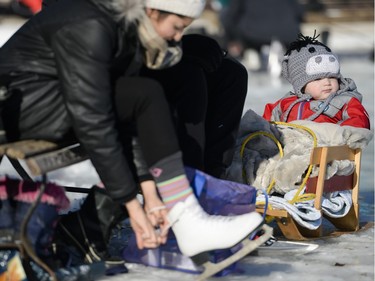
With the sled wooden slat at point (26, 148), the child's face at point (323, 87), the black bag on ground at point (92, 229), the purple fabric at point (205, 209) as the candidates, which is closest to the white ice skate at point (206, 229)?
the purple fabric at point (205, 209)

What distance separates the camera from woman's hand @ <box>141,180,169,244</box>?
2.69 meters

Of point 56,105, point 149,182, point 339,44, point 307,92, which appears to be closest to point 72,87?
point 56,105

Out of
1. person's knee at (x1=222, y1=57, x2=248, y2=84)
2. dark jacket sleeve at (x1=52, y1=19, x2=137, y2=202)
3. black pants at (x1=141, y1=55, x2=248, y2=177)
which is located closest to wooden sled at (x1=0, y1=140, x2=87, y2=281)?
dark jacket sleeve at (x1=52, y1=19, x2=137, y2=202)

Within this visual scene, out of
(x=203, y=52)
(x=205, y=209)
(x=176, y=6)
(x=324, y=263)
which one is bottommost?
(x=324, y=263)

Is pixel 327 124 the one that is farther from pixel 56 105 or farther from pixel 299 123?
pixel 56 105

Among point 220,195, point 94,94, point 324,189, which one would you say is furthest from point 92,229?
point 324,189

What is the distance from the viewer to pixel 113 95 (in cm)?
269

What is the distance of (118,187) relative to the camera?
2.62 m

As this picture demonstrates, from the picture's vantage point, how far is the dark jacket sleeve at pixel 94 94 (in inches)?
101

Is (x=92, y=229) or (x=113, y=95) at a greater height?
(x=113, y=95)

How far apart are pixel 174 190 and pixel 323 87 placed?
145 centimetres

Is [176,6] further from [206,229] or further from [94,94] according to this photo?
[206,229]

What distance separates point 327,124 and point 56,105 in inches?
52.8

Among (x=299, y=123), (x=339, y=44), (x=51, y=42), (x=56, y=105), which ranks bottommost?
(x=339, y=44)
